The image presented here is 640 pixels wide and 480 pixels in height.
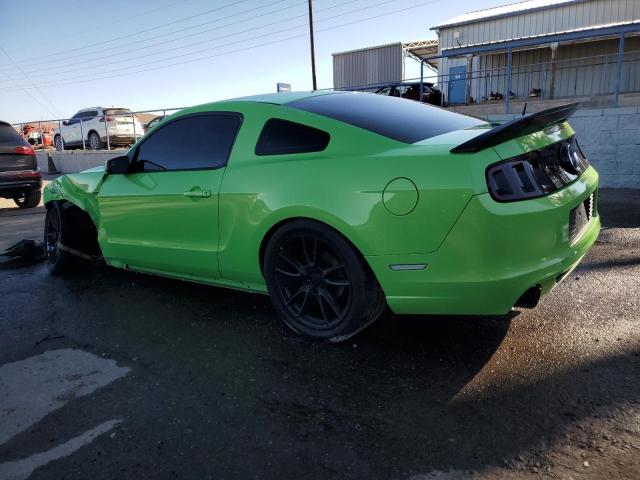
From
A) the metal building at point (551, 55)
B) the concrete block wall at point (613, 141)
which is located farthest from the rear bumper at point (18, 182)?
the metal building at point (551, 55)

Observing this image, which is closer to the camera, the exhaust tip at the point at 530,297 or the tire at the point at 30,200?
the exhaust tip at the point at 530,297

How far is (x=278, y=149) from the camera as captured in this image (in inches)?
125

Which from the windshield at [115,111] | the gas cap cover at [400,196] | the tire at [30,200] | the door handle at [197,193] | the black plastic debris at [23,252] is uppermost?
the windshield at [115,111]

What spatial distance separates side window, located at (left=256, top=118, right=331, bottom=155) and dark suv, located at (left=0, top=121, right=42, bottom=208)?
840cm

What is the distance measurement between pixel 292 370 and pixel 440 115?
1.98m

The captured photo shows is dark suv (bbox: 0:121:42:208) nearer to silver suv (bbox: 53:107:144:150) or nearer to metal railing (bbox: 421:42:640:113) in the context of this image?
silver suv (bbox: 53:107:144:150)

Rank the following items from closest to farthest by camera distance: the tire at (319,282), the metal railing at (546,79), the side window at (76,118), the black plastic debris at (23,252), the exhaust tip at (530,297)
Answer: the exhaust tip at (530,297) < the tire at (319,282) < the black plastic debris at (23,252) < the metal railing at (546,79) < the side window at (76,118)

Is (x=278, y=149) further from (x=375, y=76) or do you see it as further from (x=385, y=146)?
(x=375, y=76)

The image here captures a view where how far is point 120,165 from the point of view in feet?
13.3

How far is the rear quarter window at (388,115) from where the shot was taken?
2959 millimetres

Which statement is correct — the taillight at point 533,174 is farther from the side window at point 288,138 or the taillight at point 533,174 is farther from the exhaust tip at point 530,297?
the side window at point 288,138

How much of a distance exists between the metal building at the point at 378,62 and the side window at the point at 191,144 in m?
20.5

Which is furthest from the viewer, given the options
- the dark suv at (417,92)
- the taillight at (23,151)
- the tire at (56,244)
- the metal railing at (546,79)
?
the metal railing at (546,79)

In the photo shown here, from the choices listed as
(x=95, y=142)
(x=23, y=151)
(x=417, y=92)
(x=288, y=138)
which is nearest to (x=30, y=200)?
(x=23, y=151)
